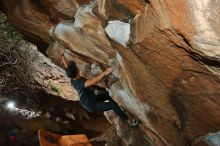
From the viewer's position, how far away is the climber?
604cm

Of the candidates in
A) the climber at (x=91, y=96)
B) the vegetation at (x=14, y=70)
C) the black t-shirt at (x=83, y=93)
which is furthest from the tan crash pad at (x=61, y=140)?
the vegetation at (x=14, y=70)

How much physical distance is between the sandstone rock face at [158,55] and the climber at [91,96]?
0.26 m

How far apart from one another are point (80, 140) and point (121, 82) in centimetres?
264

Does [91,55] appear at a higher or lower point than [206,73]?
lower

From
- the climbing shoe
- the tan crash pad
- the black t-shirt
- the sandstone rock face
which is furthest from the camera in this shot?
the tan crash pad

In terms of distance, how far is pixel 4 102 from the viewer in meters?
10.4

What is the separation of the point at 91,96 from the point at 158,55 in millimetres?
2321

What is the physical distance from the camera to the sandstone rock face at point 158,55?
344 centimetres

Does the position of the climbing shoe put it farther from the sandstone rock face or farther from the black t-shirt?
the black t-shirt

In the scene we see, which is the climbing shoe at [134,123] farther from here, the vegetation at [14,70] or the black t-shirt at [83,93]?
the vegetation at [14,70]

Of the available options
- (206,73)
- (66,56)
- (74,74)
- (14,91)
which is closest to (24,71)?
(14,91)

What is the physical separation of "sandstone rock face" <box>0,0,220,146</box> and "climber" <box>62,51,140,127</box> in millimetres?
259

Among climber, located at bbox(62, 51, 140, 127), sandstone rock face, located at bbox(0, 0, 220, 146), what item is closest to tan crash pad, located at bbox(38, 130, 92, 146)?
climber, located at bbox(62, 51, 140, 127)

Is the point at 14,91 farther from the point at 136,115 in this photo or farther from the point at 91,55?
the point at 136,115
